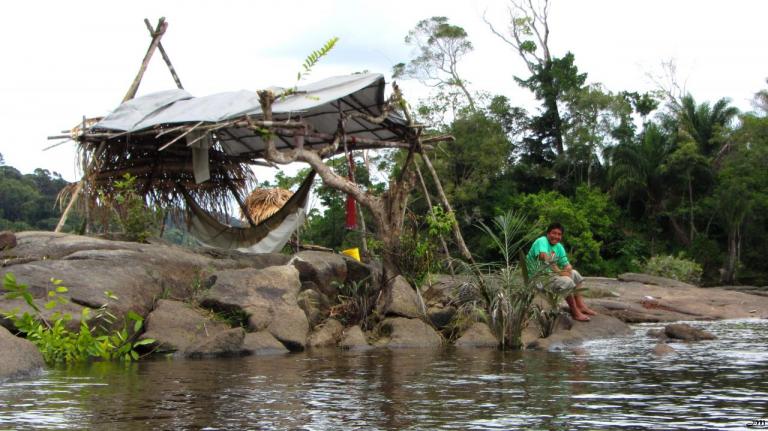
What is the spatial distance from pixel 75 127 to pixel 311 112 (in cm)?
344

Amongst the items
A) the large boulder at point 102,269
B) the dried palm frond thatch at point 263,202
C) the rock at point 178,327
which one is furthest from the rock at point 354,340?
the dried palm frond thatch at point 263,202

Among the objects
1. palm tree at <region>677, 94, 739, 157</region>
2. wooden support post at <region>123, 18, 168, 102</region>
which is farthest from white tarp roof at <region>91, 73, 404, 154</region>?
palm tree at <region>677, 94, 739, 157</region>

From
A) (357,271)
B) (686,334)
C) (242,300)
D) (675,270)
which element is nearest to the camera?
(242,300)

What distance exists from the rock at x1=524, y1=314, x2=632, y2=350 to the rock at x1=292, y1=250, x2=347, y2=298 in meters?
2.88

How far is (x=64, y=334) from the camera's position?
28.4ft

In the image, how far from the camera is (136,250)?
11062 mm

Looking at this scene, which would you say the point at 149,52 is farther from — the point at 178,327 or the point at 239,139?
the point at 178,327

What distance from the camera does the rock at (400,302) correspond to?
35.4 feet

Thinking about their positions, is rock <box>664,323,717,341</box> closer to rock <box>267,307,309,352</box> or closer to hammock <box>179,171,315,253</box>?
rock <box>267,307,309,352</box>

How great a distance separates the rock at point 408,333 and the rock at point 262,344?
129 centimetres

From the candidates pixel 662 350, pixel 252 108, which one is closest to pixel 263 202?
pixel 252 108

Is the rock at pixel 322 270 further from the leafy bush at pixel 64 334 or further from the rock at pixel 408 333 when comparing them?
the leafy bush at pixel 64 334

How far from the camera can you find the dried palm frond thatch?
1587 centimetres

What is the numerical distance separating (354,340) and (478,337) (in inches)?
55.0
